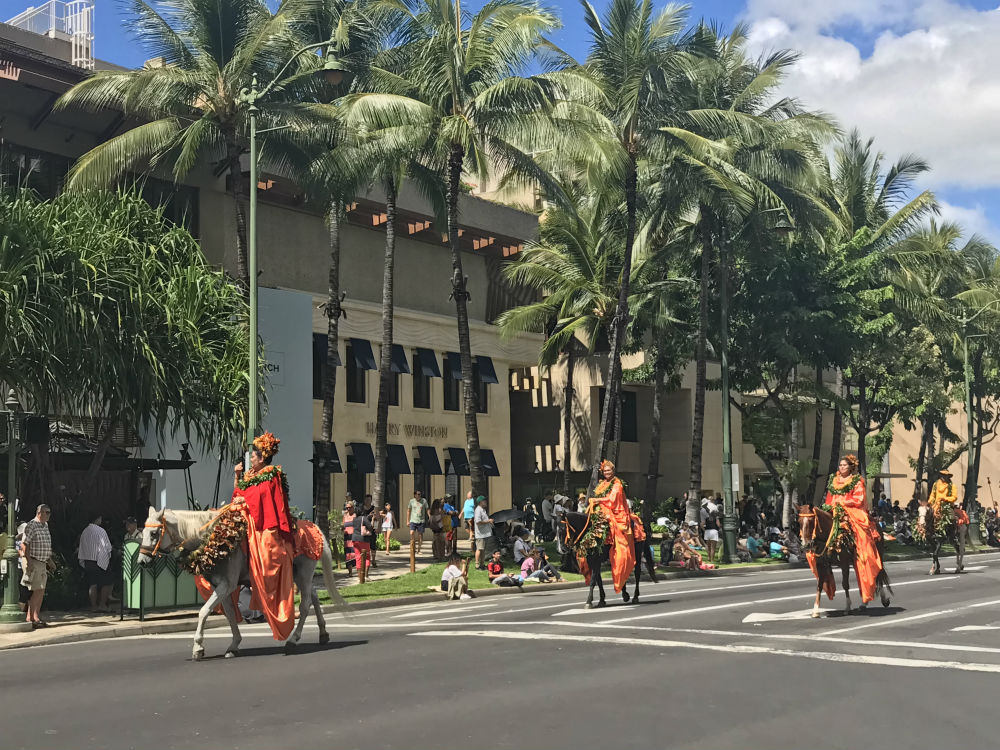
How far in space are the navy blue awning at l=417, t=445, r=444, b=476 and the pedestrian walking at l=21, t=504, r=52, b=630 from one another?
26.0 meters

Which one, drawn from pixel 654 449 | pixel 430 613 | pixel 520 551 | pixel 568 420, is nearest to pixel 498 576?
pixel 520 551

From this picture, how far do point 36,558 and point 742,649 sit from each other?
36.0 ft

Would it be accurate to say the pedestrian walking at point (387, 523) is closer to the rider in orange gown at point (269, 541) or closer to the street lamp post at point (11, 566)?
the street lamp post at point (11, 566)

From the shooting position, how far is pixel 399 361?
42.8 metres

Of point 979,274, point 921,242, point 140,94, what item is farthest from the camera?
point 979,274

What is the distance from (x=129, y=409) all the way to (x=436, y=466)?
73.9 ft

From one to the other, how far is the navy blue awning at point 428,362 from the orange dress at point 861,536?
2904cm

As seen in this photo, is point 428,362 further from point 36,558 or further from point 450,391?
point 36,558

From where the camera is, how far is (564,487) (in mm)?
51031

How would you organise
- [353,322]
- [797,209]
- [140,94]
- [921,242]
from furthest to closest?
[921,242] → [353,322] → [797,209] → [140,94]

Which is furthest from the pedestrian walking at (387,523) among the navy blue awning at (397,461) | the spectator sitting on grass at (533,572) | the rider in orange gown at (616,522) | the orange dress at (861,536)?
the orange dress at (861,536)

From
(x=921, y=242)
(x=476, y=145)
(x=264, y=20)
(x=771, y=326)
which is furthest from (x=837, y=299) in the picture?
(x=264, y=20)

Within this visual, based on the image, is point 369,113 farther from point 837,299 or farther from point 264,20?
point 837,299

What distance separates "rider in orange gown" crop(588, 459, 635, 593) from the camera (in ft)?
57.0
